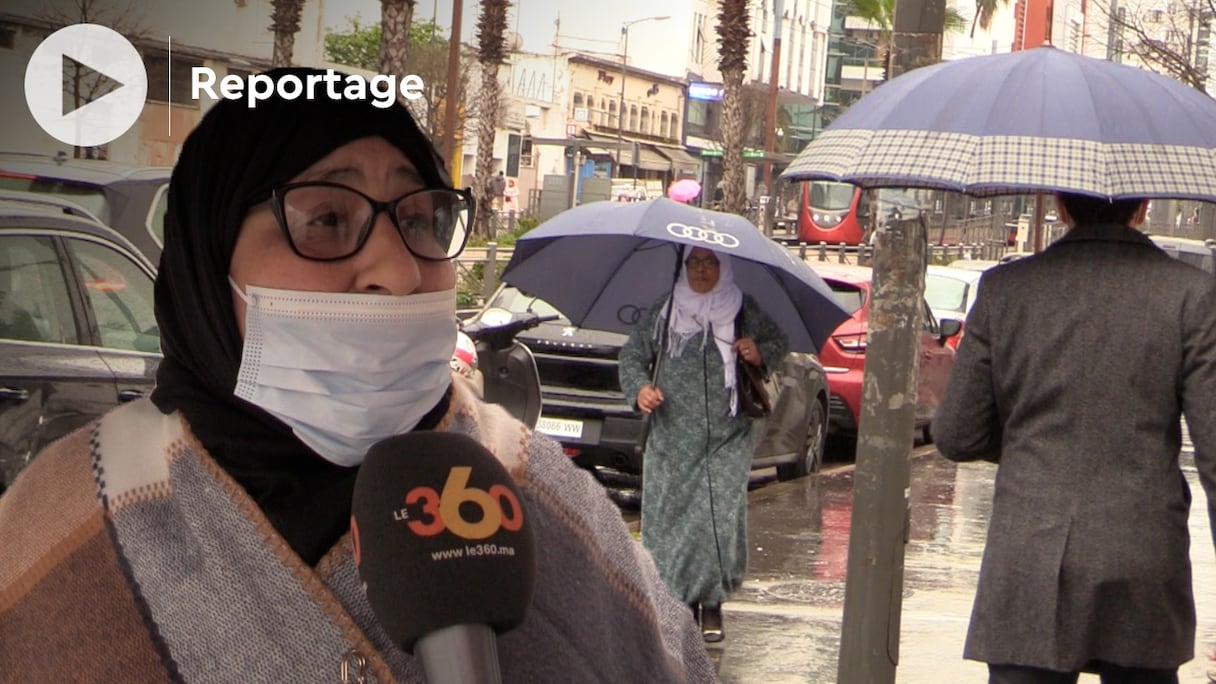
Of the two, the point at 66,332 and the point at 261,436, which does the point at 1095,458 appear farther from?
the point at 261,436

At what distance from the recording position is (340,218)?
167 centimetres

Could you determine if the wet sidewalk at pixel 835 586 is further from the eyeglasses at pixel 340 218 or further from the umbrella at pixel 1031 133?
the eyeglasses at pixel 340 218

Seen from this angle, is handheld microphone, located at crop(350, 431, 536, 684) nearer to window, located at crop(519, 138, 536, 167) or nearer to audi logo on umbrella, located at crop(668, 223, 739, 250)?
window, located at crop(519, 138, 536, 167)

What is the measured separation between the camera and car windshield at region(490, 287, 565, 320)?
442 inches

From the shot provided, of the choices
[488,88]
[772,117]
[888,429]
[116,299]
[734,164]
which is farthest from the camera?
[734,164]

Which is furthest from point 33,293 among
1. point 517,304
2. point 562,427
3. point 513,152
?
point 517,304

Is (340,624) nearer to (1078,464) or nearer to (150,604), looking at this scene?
(150,604)

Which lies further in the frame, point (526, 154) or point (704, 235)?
point (704, 235)

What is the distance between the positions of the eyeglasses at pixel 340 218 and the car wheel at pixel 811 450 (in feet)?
35.6

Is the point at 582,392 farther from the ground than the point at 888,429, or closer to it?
closer to it

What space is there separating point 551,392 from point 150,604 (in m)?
9.30

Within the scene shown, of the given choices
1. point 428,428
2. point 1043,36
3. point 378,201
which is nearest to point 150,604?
point 428,428

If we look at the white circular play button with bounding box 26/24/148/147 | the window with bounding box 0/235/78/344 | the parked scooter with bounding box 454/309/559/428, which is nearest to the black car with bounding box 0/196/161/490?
the window with bounding box 0/235/78/344

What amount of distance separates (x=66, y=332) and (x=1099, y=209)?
9.62ft
